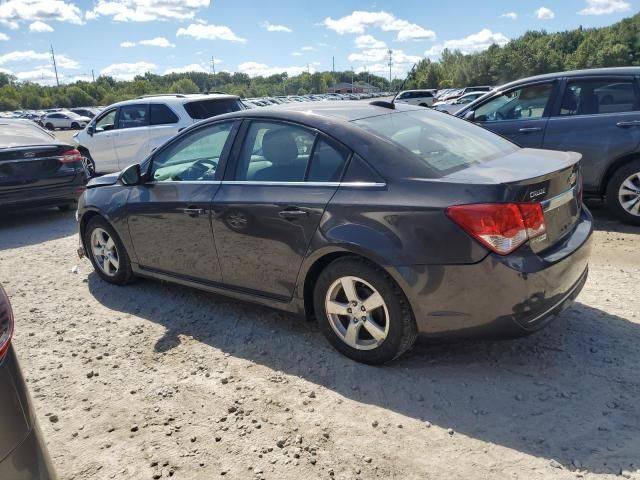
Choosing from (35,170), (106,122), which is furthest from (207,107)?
(35,170)

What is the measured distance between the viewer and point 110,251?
5008 millimetres

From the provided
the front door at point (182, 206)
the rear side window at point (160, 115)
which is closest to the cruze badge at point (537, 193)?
the front door at point (182, 206)

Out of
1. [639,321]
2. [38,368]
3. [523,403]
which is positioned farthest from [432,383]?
[38,368]

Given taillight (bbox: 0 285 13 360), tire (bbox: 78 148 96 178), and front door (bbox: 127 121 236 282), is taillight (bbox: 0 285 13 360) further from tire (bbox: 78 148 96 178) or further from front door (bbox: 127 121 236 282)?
tire (bbox: 78 148 96 178)

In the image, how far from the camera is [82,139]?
11.5 m

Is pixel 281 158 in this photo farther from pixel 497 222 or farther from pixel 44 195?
pixel 44 195

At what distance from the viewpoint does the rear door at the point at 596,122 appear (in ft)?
19.5

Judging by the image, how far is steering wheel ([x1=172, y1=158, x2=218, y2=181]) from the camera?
4086mm

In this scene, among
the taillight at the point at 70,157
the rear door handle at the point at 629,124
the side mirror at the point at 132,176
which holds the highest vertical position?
the rear door handle at the point at 629,124

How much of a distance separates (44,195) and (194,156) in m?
4.51

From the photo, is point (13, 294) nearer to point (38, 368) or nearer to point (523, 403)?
point (38, 368)

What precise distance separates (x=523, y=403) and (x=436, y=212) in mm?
1124

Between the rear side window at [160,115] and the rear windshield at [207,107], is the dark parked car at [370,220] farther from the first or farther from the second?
the rear side window at [160,115]

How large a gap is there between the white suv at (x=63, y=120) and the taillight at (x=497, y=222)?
4401 centimetres
